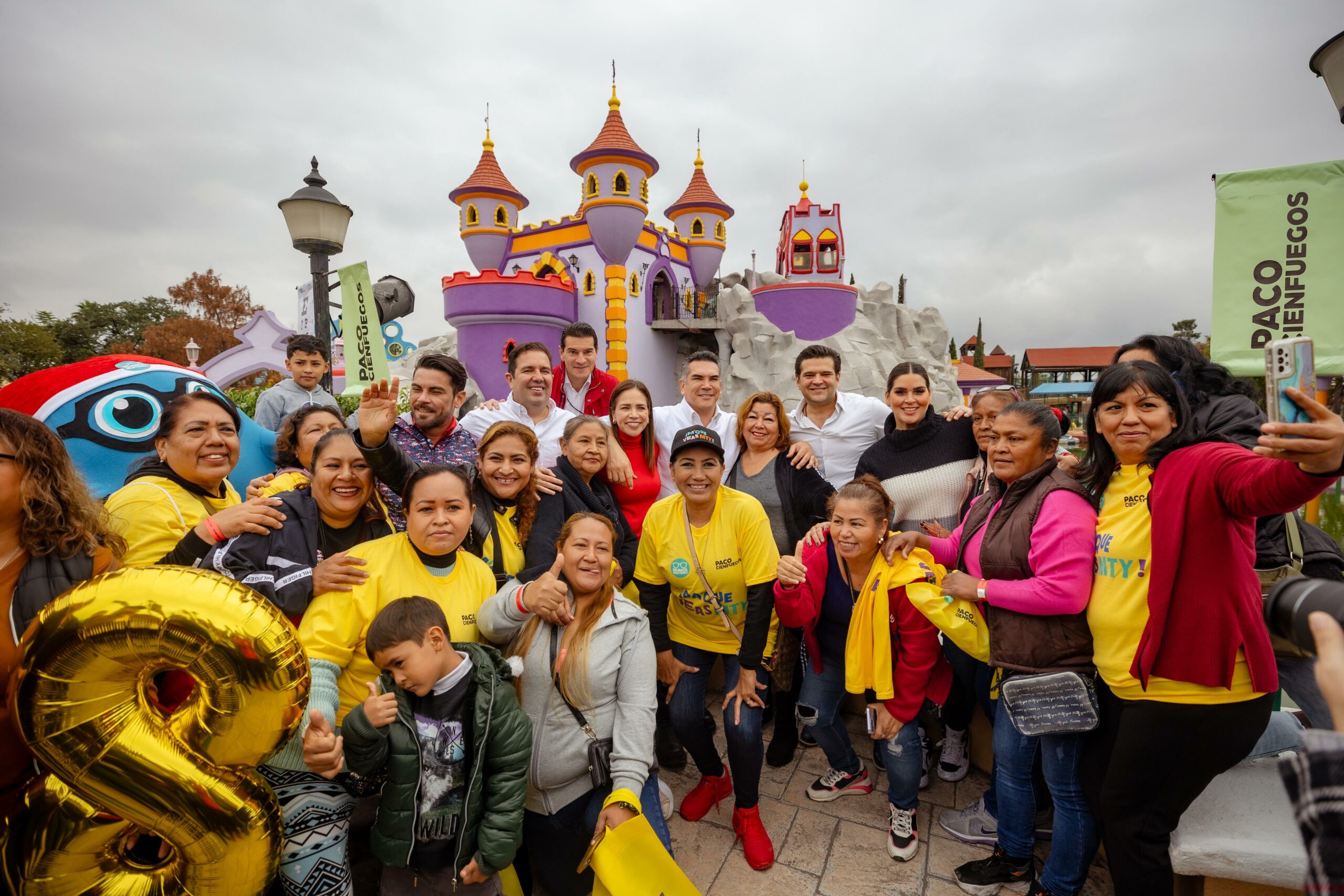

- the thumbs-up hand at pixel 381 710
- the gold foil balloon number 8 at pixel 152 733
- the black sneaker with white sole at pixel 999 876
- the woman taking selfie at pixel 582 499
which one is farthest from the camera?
the woman taking selfie at pixel 582 499

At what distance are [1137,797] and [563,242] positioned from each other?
19.1m

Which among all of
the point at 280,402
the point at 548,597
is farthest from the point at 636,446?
the point at 280,402

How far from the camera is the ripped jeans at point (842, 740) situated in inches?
111

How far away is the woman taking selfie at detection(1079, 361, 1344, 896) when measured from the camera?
1.91 meters

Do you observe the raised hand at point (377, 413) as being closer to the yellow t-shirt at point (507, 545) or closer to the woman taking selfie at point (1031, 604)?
the yellow t-shirt at point (507, 545)

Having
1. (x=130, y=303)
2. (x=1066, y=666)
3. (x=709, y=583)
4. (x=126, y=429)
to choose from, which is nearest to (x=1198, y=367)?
(x=1066, y=666)

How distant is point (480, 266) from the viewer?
19.4 meters

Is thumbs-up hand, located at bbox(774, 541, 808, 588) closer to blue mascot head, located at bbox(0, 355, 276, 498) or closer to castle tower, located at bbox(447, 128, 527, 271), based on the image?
blue mascot head, located at bbox(0, 355, 276, 498)

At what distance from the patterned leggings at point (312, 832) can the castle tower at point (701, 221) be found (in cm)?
2131

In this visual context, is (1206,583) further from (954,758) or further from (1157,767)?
(954,758)

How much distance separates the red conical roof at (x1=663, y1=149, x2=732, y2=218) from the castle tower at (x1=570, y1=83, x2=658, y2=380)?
4.95 m

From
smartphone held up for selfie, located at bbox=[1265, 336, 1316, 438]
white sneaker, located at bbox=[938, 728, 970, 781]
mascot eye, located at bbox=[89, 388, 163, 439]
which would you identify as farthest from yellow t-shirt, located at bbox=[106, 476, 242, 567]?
white sneaker, located at bbox=[938, 728, 970, 781]

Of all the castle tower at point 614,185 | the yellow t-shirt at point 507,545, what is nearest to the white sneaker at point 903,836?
the yellow t-shirt at point 507,545

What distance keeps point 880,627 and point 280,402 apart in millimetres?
4994
